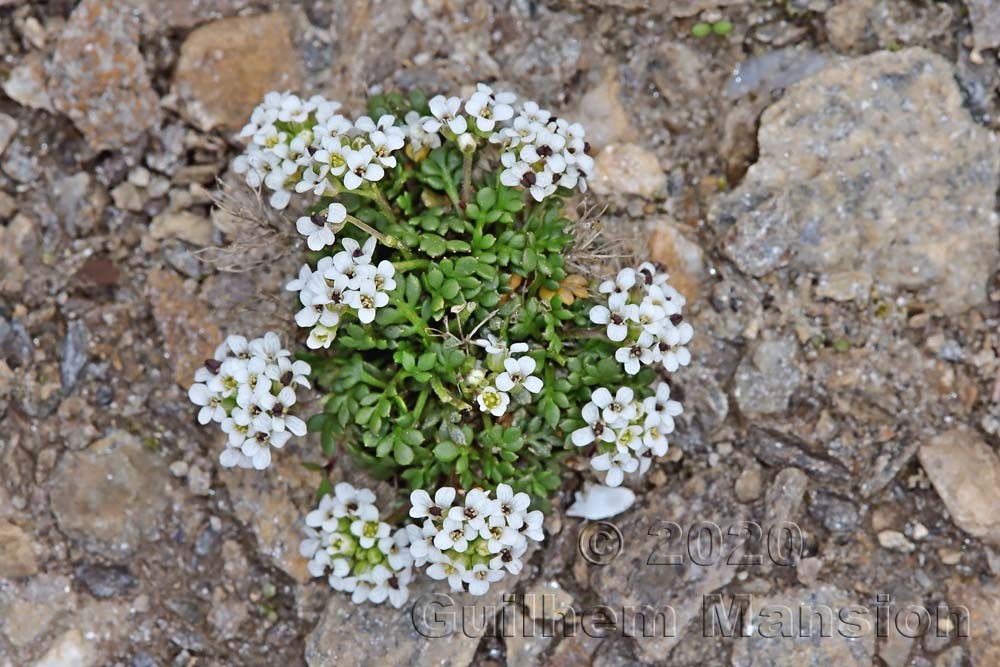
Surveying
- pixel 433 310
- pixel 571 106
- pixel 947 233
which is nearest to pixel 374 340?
pixel 433 310

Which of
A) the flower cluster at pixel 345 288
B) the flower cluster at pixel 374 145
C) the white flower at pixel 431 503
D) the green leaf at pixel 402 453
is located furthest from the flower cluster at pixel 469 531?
the flower cluster at pixel 374 145

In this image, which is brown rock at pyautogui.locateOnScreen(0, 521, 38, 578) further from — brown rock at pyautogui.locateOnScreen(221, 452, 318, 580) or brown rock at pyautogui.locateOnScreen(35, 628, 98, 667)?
brown rock at pyautogui.locateOnScreen(221, 452, 318, 580)

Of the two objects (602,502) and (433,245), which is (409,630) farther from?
(433,245)

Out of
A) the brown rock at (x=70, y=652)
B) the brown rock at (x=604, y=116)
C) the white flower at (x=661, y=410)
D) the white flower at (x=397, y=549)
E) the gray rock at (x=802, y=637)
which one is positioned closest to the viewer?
the white flower at (x=661, y=410)

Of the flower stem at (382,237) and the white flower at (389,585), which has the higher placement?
the flower stem at (382,237)

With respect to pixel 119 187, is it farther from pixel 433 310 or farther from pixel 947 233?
pixel 947 233

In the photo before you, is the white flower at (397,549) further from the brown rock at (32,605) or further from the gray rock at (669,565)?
the brown rock at (32,605)
